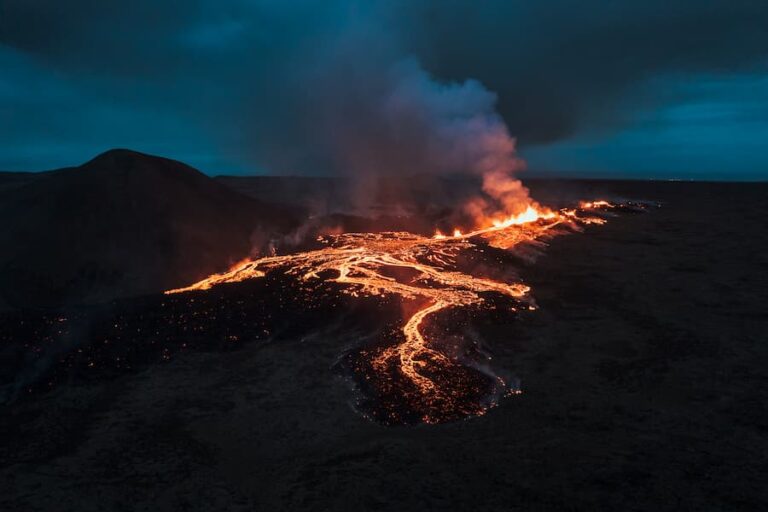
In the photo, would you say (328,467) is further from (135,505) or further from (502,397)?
(502,397)

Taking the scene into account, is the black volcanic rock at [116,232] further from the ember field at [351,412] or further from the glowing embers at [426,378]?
the glowing embers at [426,378]

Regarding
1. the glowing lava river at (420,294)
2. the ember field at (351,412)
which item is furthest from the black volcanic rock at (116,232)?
the ember field at (351,412)

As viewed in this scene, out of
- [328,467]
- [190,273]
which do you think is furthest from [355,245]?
[328,467]

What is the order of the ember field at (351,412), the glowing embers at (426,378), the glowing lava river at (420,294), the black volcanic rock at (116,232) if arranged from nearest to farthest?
the ember field at (351,412), the glowing embers at (426,378), the glowing lava river at (420,294), the black volcanic rock at (116,232)

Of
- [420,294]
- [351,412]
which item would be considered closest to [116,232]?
[420,294]

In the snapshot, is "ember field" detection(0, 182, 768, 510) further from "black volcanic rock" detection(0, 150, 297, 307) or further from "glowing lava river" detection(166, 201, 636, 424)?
"black volcanic rock" detection(0, 150, 297, 307)

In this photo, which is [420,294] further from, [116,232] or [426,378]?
[116,232]

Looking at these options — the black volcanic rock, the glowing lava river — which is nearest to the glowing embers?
the glowing lava river
